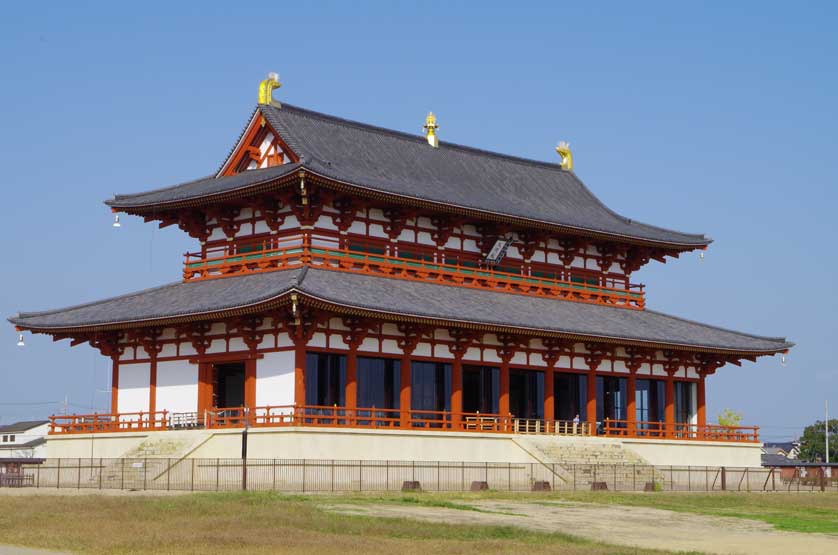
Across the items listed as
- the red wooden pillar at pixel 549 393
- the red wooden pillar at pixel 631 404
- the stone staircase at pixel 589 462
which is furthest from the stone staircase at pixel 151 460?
the red wooden pillar at pixel 631 404

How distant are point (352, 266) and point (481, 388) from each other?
8.24 m

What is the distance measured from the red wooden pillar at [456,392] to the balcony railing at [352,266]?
14.6 feet

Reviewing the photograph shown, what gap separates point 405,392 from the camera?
55.7 meters

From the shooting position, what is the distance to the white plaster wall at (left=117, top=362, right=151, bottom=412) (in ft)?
193

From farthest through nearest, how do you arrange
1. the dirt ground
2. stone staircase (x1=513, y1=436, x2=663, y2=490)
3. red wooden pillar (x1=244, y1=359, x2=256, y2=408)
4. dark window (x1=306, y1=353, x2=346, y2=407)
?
stone staircase (x1=513, y1=436, x2=663, y2=490) < red wooden pillar (x1=244, y1=359, x2=256, y2=408) < dark window (x1=306, y1=353, x2=346, y2=407) < the dirt ground

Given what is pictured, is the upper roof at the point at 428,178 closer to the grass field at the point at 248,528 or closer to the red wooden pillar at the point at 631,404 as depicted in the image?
the red wooden pillar at the point at 631,404

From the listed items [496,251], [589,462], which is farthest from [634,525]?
[496,251]

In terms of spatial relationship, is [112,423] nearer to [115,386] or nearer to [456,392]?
[115,386]

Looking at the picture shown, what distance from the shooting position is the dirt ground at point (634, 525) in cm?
3219

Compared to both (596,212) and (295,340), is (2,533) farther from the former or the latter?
(596,212)

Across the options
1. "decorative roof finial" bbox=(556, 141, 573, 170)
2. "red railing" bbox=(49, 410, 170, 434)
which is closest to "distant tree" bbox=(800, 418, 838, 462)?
"decorative roof finial" bbox=(556, 141, 573, 170)

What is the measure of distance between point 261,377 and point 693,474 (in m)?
21.5

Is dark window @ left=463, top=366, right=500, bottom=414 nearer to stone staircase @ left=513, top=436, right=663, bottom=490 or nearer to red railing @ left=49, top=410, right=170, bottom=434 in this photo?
stone staircase @ left=513, top=436, right=663, bottom=490

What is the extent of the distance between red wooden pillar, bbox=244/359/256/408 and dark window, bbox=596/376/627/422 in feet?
62.0
